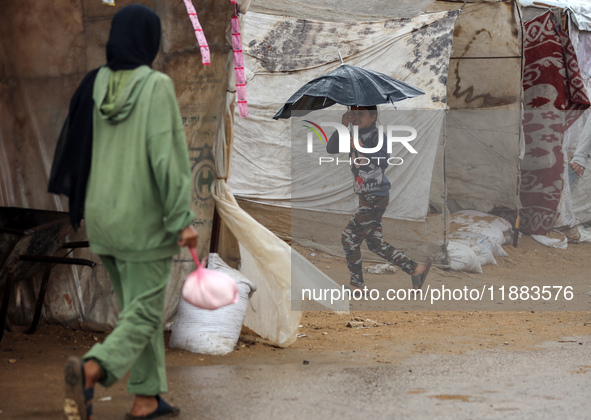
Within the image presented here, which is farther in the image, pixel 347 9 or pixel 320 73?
pixel 347 9

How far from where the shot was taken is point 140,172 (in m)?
2.77

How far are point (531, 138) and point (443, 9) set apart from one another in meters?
2.59

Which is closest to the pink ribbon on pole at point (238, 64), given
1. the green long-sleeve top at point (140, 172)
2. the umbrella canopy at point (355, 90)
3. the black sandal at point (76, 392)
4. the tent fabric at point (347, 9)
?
the green long-sleeve top at point (140, 172)

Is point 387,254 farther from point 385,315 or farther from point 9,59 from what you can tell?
point 9,59

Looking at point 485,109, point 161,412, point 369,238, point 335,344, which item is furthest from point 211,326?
point 485,109

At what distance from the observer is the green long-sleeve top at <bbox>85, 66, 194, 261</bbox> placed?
8.99 ft

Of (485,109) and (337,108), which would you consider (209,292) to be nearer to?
(337,108)

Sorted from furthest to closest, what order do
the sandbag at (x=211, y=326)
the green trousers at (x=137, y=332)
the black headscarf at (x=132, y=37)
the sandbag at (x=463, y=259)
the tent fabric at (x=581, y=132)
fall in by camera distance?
the tent fabric at (x=581, y=132) < the sandbag at (x=463, y=259) < the sandbag at (x=211, y=326) < the black headscarf at (x=132, y=37) < the green trousers at (x=137, y=332)

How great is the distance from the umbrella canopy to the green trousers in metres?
3.65

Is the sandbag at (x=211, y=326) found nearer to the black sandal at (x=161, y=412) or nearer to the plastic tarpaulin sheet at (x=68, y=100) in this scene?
the plastic tarpaulin sheet at (x=68, y=100)

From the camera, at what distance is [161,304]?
2.89m

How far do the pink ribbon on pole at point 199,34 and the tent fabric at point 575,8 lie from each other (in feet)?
23.1

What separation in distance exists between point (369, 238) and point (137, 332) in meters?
4.29

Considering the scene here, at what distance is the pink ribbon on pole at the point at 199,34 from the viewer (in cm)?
413
